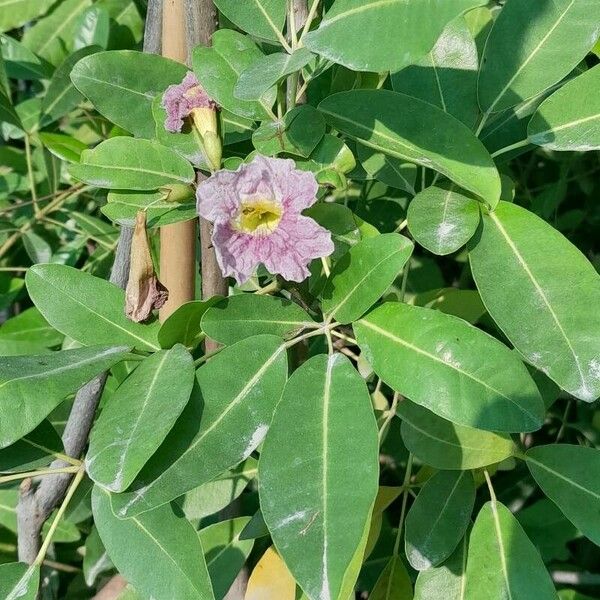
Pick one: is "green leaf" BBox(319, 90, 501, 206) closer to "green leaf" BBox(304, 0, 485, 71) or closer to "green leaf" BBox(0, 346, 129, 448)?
"green leaf" BBox(304, 0, 485, 71)

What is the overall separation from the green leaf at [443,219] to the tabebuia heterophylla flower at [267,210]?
100 millimetres

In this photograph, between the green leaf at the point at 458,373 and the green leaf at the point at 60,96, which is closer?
the green leaf at the point at 458,373

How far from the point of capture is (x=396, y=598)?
928 millimetres

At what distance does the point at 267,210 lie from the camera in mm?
700

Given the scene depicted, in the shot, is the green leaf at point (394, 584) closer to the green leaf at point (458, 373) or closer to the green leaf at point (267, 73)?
the green leaf at point (458, 373)

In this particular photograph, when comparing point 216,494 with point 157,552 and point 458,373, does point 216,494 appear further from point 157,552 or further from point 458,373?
point 458,373

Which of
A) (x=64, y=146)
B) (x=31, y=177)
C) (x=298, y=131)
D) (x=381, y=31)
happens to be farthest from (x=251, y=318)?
(x=31, y=177)

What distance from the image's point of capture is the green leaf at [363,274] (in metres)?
0.68

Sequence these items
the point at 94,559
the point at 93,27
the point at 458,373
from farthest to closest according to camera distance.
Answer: the point at 93,27
the point at 94,559
the point at 458,373

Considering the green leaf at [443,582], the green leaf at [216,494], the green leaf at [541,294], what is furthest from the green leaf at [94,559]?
the green leaf at [541,294]

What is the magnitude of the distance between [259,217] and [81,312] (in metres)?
0.22

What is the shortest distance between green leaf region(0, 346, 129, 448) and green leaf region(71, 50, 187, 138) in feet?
0.94

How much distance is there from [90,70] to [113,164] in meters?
0.12

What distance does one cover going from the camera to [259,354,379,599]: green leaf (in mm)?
565
